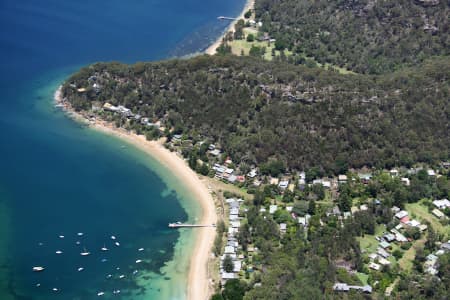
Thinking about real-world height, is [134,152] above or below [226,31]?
below

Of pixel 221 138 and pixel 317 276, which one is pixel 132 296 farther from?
pixel 221 138

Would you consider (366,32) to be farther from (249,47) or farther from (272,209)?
(272,209)

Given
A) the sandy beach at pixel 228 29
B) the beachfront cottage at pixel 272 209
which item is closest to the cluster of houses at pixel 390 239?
the beachfront cottage at pixel 272 209

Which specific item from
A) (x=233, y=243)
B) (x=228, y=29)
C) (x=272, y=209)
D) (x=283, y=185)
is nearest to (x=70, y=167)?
(x=233, y=243)

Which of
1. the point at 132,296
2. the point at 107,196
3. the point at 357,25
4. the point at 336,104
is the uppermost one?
the point at 357,25

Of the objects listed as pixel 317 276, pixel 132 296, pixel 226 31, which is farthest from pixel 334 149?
pixel 226 31

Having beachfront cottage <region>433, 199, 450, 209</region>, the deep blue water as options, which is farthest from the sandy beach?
beachfront cottage <region>433, 199, 450, 209</region>

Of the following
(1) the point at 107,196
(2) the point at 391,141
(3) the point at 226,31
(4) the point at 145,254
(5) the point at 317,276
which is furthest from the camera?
(3) the point at 226,31

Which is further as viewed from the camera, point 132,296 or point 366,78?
point 366,78

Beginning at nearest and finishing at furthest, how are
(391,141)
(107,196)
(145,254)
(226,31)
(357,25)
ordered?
(145,254) < (107,196) < (391,141) < (357,25) < (226,31)
